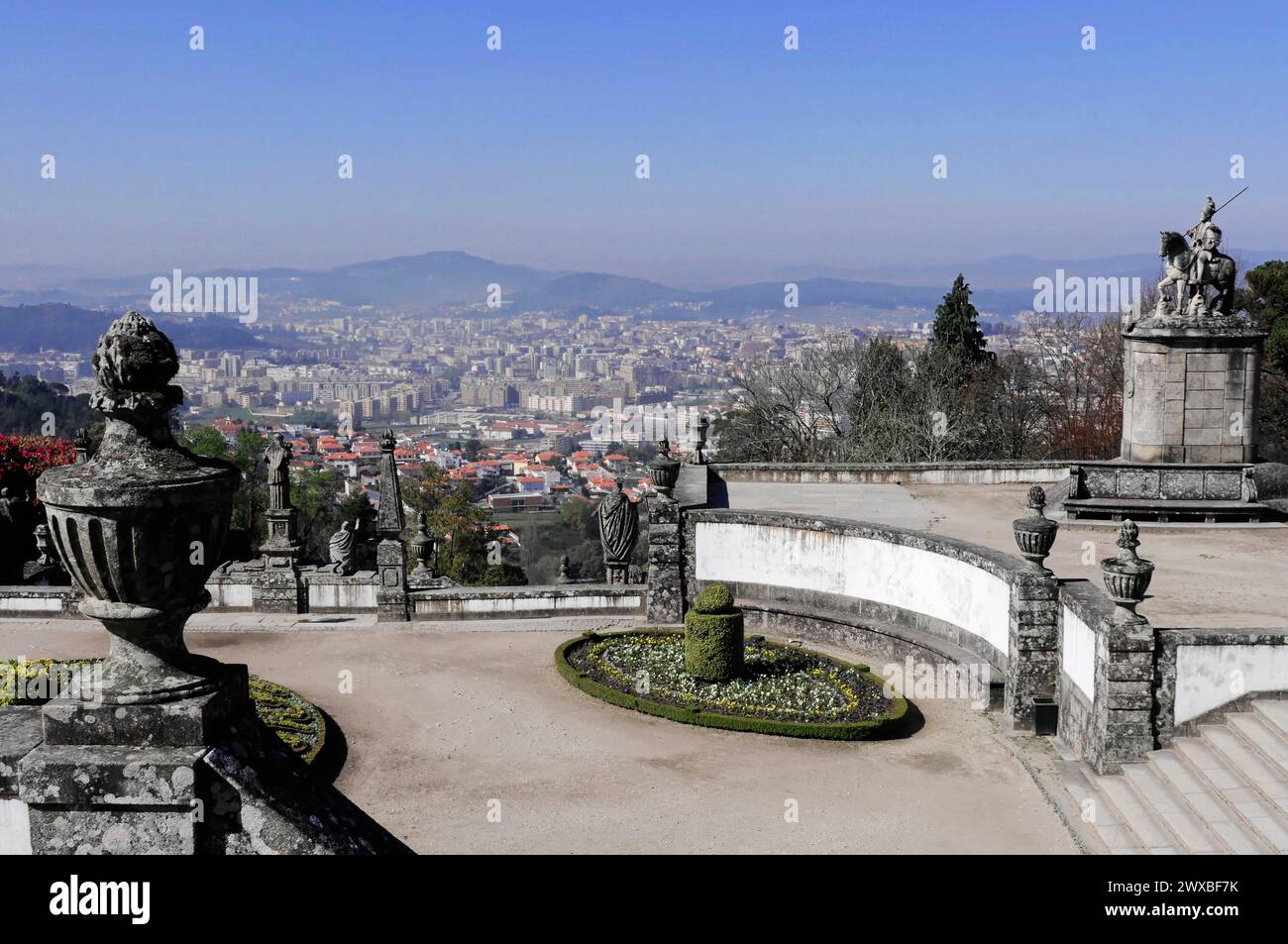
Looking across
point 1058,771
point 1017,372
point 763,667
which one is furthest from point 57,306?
point 1058,771

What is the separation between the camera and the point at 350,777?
13.9 metres

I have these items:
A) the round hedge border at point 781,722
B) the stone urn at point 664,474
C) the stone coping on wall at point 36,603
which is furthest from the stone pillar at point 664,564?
the stone coping on wall at point 36,603

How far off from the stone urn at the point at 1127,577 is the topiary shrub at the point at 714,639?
567 cm

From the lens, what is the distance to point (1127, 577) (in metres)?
12.1

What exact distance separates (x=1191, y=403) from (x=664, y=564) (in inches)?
415

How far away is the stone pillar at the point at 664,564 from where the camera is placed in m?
20.0

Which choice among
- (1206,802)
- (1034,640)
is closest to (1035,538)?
(1034,640)

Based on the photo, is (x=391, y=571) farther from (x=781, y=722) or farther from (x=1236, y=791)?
(x=1236, y=791)

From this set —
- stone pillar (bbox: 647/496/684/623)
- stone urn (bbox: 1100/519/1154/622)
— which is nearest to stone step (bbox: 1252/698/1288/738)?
stone urn (bbox: 1100/519/1154/622)

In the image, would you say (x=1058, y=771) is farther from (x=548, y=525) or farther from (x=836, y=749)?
(x=548, y=525)

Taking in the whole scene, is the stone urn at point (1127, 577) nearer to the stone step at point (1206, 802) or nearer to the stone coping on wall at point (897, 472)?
the stone step at point (1206, 802)

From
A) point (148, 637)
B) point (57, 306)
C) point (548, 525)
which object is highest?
point (57, 306)
